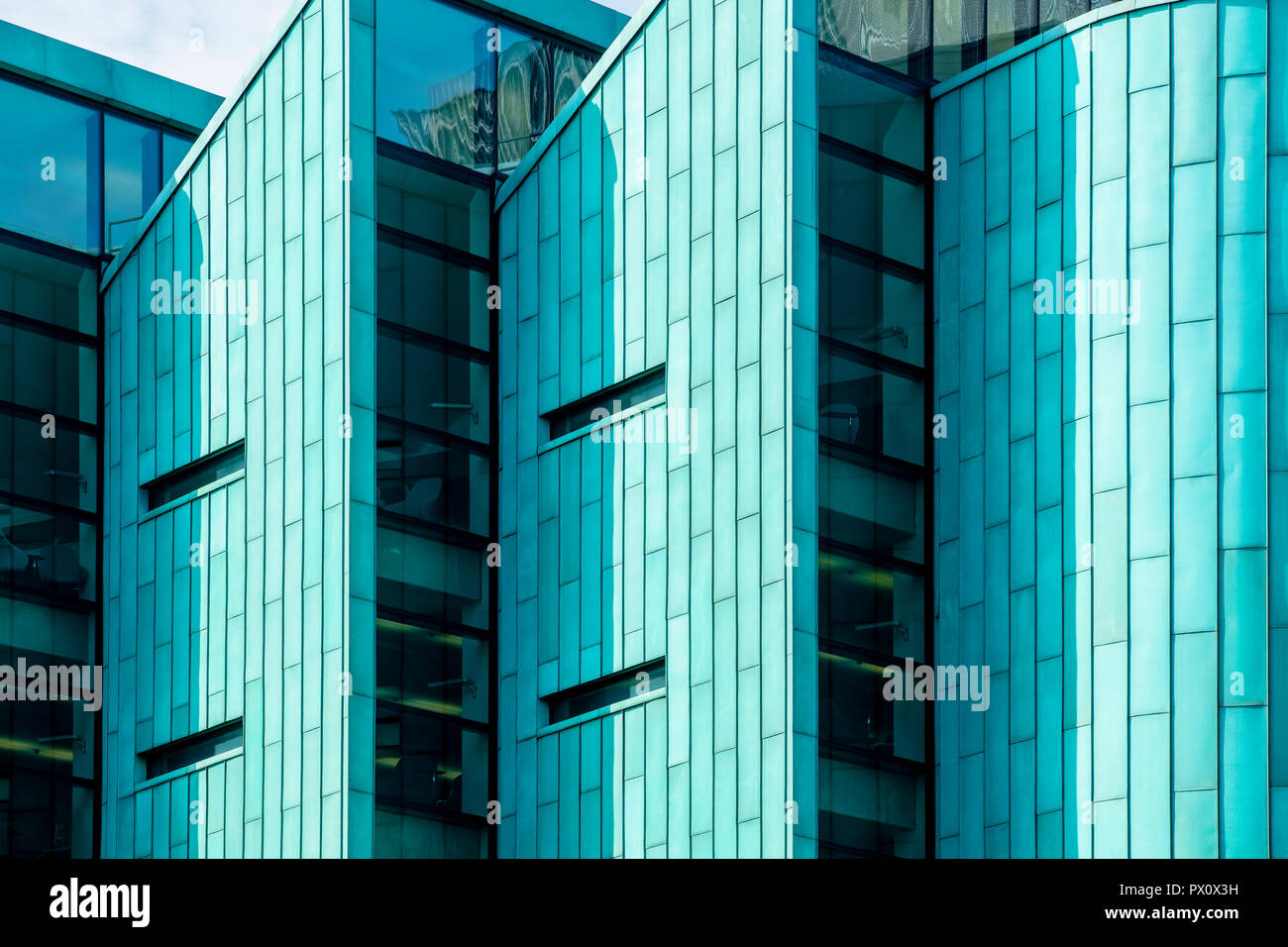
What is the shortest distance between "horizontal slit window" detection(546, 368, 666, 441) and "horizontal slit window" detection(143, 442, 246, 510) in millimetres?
6276

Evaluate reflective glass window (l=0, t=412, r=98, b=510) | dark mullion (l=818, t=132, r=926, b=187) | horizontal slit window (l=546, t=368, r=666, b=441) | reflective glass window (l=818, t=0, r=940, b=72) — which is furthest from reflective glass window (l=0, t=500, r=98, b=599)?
reflective glass window (l=818, t=0, r=940, b=72)

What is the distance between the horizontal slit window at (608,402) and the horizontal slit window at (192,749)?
26.2 feet

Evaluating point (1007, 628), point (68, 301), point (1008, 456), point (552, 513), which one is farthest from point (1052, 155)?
point (68, 301)

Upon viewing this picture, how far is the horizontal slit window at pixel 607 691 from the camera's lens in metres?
36.4

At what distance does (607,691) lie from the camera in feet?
123

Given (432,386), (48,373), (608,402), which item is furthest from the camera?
(48,373)

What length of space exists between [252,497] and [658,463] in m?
8.45

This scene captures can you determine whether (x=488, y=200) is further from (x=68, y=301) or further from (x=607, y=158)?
(x=68, y=301)

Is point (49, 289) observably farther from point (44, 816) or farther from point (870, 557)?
point (870, 557)

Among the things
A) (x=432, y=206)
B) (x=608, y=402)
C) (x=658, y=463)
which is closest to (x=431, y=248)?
→ (x=432, y=206)

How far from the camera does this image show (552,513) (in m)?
39.2

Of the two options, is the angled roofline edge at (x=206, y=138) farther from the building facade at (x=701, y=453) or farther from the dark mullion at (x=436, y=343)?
the dark mullion at (x=436, y=343)

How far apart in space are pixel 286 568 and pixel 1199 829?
16.4m

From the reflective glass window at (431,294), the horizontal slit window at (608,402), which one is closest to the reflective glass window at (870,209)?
the horizontal slit window at (608,402)
